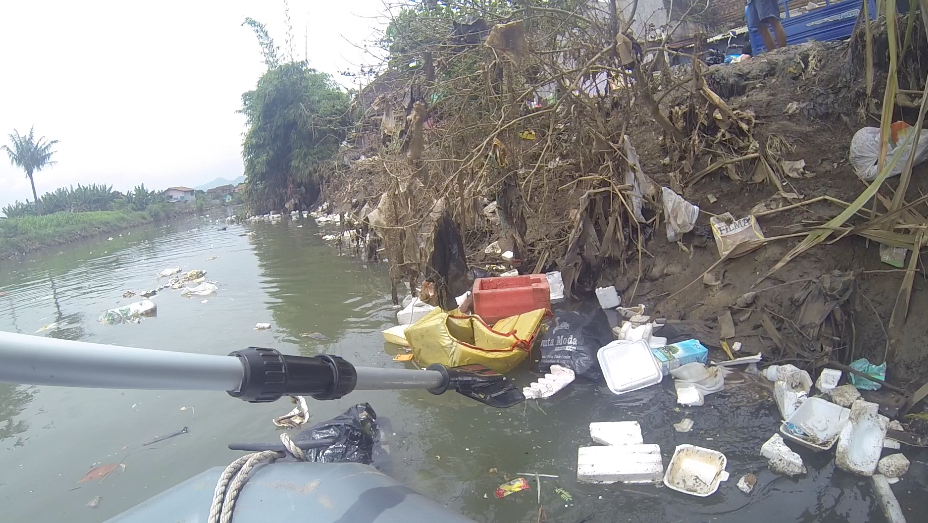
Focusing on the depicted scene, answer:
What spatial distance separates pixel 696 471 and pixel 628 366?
107cm

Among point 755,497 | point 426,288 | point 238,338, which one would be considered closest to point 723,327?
point 755,497

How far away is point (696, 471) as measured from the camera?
269 centimetres

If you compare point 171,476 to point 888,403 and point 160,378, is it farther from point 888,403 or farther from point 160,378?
point 888,403

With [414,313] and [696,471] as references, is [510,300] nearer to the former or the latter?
[414,313]

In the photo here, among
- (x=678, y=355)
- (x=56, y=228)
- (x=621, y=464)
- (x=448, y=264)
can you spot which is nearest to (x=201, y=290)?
(x=448, y=264)

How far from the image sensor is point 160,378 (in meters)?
1.11

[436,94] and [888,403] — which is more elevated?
[436,94]

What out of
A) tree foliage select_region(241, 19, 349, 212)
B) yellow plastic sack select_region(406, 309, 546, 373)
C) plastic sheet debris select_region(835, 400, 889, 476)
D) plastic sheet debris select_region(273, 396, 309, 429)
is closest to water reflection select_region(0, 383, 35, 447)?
plastic sheet debris select_region(273, 396, 309, 429)

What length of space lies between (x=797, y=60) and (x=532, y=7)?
266 cm

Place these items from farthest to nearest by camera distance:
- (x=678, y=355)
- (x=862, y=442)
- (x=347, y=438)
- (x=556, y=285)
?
(x=556, y=285) < (x=678, y=355) < (x=347, y=438) < (x=862, y=442)

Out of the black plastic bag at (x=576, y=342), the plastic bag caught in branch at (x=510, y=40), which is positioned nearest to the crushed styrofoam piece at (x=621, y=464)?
the black plastic bag at (x=576, y=342)

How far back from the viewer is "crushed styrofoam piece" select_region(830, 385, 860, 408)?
9.88 feet

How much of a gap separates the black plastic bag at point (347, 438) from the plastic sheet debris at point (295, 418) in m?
0.58

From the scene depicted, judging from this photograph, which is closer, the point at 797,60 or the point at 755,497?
the point at 755,497
